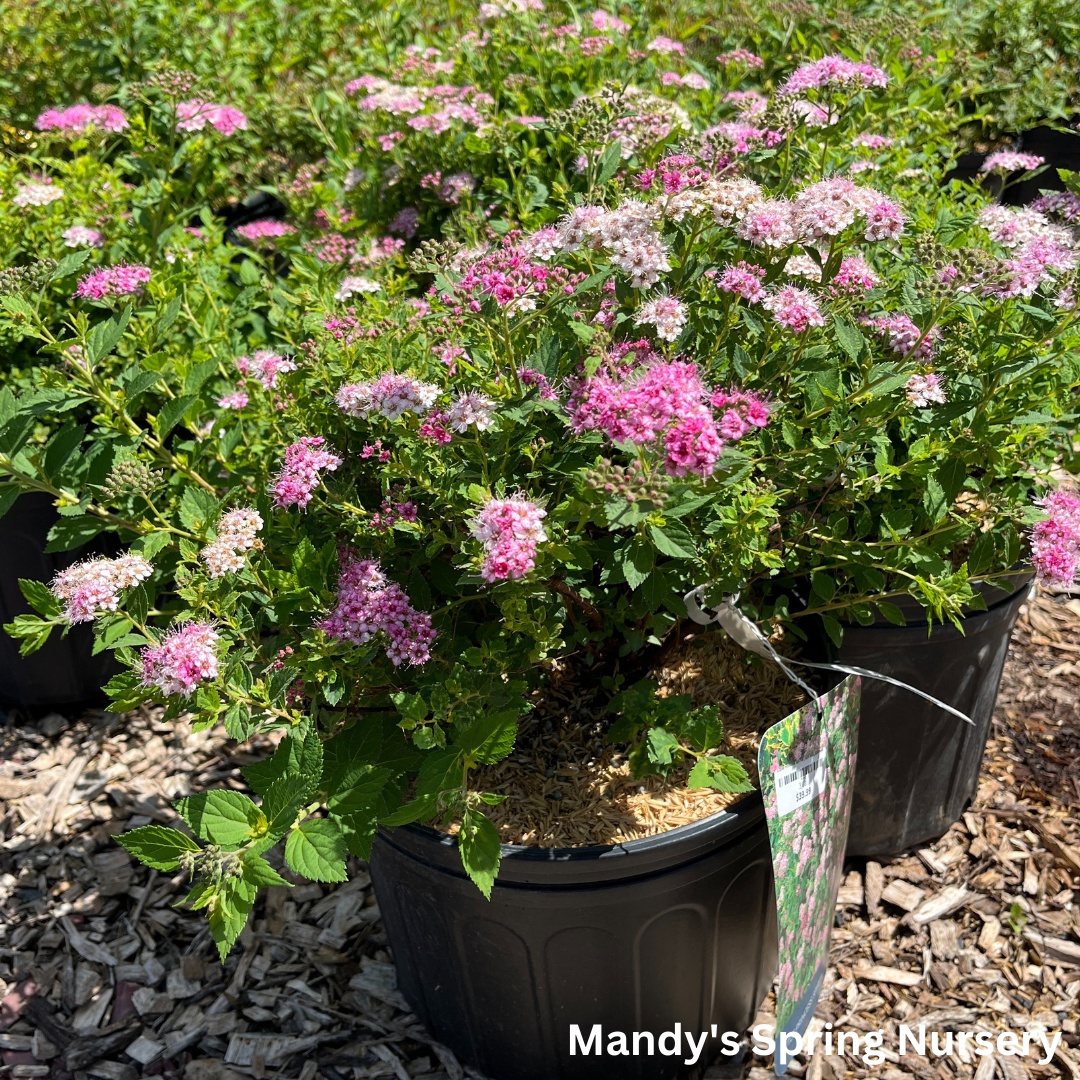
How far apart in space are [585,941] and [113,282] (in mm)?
1507

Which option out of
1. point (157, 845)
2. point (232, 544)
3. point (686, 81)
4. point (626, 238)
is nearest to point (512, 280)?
point (626, 238)

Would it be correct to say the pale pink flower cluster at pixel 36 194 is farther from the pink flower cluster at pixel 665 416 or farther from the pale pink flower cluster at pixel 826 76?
the pink flower cluster at pixel 665 416

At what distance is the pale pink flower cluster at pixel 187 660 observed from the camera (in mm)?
1291

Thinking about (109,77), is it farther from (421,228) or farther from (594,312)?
(594,312)

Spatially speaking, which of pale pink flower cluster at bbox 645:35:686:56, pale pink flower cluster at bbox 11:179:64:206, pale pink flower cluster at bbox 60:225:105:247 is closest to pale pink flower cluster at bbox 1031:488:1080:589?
pale pink flower cluster at bbox 645:35:686:56

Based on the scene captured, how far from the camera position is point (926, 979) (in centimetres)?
203

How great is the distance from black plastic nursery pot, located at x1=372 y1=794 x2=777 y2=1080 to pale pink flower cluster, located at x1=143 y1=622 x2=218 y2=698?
0.41 metres

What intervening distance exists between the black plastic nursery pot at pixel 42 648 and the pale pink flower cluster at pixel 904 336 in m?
1.80

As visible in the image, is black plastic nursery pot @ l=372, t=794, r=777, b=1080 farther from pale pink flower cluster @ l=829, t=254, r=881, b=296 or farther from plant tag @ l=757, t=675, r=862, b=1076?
pale pink flower cluster @ l=829, t=254, r=881, b=296

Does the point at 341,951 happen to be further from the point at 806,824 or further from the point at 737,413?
the point at 737,413

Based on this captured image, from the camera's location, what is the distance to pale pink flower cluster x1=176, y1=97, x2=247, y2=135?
2.67m

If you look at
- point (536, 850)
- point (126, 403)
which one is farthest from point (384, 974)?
point (126, 403)

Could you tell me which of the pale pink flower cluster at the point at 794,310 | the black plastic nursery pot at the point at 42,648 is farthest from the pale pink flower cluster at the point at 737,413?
the black plastic nursery pot at the point at 42,648

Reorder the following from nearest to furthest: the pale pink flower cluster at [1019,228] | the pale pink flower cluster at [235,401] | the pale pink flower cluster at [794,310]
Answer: the pale pink flower cluster at [794,310] < the pale pink flower cluster at [1019,228] < the pale pink flower cluster at [235,401]
